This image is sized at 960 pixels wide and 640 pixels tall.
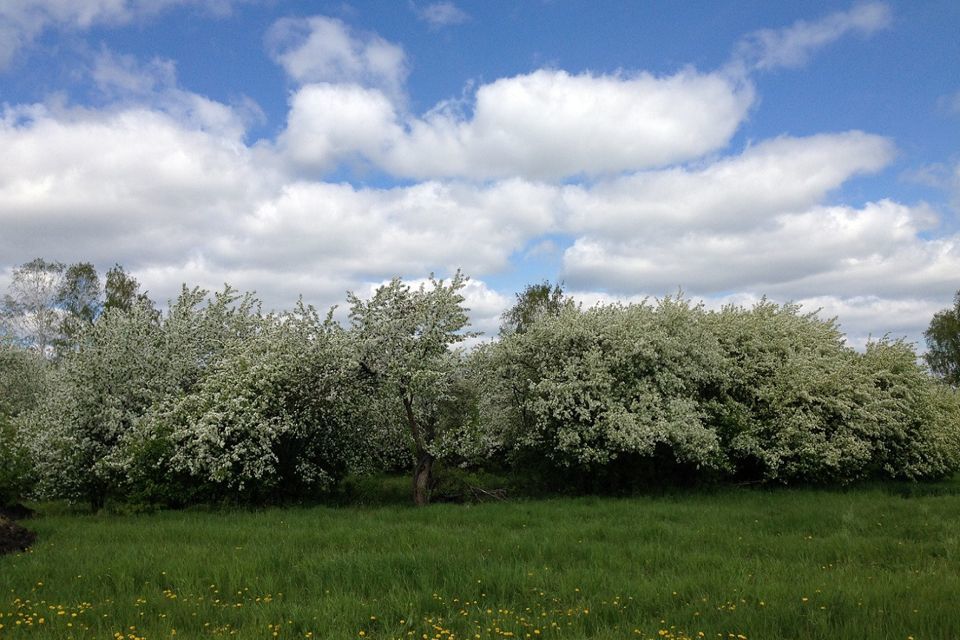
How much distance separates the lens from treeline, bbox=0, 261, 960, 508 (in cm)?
1797

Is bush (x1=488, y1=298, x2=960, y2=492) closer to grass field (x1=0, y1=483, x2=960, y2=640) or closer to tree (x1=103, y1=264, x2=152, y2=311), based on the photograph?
grass field (x1=0, y1=483, x2=960, y2=640)

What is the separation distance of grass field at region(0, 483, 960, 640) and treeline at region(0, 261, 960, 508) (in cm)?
346

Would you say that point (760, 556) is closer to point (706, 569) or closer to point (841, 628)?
point (706, 569)

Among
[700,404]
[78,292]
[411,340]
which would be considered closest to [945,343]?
[700,404]

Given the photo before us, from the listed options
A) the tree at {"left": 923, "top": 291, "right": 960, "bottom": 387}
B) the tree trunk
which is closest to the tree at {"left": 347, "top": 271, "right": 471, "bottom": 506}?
the tree trunk

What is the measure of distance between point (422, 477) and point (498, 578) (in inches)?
405

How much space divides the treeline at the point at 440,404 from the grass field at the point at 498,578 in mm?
3465

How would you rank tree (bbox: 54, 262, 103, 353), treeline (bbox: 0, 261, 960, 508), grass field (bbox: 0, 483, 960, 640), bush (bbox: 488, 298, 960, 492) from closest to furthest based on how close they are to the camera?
grass field (bbox: 0, 483, 960, 640)
treeline (bbox: 0, 261, 960, 508)
bush (bbox: 488, 298, 960, 492)
tree (bbox: 54, 262, 103, 353)

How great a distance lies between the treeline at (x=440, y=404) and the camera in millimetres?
17969

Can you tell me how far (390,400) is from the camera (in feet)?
62.8

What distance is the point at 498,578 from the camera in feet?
30.5

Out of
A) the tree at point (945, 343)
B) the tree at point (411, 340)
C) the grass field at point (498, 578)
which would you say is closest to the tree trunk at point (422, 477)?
the tree at point (411, 340)

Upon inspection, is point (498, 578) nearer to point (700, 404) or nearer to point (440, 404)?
point (440, 404)

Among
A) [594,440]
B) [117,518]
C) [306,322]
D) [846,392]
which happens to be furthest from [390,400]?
[846,392]
